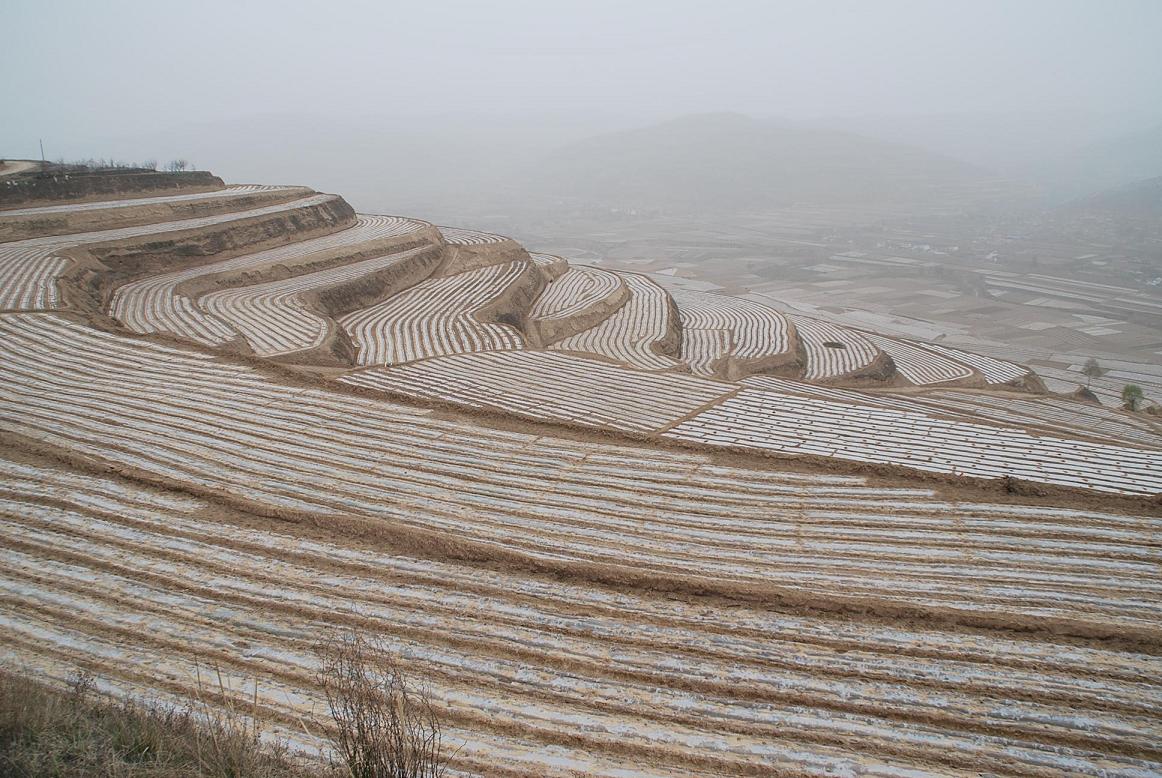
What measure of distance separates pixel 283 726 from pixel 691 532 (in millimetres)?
4071

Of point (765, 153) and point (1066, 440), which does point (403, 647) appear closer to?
point (1066, 440)

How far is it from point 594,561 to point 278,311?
624 inches

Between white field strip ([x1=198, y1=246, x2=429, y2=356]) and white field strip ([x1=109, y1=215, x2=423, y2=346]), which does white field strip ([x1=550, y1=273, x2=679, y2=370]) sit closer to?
white field strip ([x1=198, y1=246, x2=429, y2=356])

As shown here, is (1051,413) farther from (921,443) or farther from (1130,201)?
(1130,201)

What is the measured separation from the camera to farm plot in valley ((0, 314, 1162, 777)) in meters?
4.73

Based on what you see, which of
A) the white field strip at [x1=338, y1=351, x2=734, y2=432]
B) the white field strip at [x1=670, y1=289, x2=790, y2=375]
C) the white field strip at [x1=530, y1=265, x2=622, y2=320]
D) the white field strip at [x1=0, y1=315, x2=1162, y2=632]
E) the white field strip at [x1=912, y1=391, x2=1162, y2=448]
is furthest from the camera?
the white field strip at [x1=530, y1=265, x2=622, y2=320]

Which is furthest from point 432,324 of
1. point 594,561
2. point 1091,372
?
point 1091,372

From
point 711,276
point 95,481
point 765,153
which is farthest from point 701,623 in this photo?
point 765,153

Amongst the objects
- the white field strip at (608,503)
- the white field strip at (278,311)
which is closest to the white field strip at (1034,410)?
the white field strip at (608,503)

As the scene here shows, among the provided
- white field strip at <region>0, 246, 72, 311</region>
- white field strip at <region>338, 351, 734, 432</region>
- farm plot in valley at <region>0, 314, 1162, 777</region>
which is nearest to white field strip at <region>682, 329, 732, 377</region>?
white field strip at <region>338, 351, 734, 432</region>

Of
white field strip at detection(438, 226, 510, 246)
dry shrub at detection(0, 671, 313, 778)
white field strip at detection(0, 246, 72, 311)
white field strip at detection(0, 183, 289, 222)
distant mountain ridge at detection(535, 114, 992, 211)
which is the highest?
distant mountain ridge at detection(535, 114, 992, 211)

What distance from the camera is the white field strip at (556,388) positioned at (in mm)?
10516

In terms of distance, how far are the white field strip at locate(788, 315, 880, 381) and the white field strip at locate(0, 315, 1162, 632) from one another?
16.7m

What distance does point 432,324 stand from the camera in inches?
808
